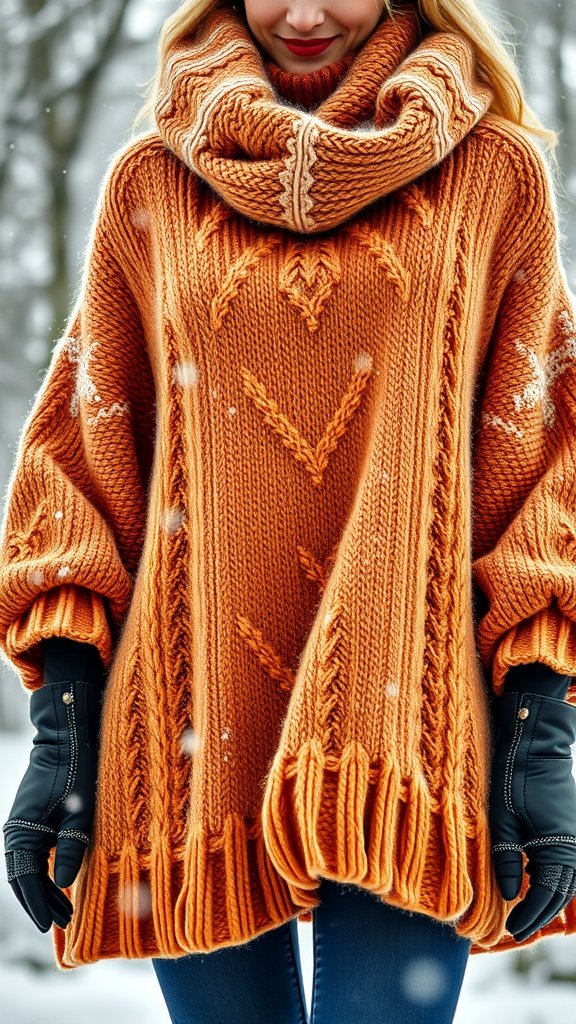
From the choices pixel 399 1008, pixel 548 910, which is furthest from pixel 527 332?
pixel 399 1008

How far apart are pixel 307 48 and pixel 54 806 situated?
114 cm

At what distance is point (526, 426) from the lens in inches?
68.8

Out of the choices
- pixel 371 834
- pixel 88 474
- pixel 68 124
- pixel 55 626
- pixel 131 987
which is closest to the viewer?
pixel 371 834

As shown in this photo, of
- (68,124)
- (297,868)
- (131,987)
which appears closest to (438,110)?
(297,868)

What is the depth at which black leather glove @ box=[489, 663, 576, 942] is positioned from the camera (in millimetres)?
1535

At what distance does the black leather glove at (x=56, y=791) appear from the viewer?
1.67m

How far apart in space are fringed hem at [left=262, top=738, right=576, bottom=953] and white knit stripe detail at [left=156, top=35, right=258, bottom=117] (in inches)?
37.7

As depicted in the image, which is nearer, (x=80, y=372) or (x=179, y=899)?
(x=179, y=899)

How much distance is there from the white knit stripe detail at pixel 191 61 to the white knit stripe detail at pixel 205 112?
0.08 metres

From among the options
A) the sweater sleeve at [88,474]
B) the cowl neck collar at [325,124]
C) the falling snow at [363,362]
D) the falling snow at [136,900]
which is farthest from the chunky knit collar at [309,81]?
the falling snow at [136,900]

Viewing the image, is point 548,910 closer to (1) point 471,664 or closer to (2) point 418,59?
(1) point 471,664

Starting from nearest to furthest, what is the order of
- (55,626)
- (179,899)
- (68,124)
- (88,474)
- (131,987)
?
1. (179,899)
2. (55,626)
3. (88,474)
4. (131,987)
5. (68,124)

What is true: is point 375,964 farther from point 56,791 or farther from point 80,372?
point 80,372

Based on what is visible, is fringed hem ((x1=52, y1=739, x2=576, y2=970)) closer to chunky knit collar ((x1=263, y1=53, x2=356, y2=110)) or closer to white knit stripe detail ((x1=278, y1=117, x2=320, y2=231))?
white knit stripe detail ((x1=278, y1=117, x2=320, y2=231))
